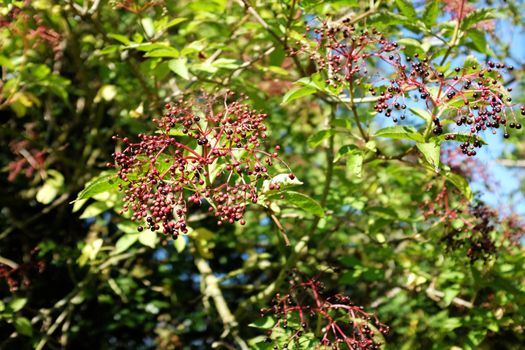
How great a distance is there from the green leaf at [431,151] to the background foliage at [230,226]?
0.82 feet

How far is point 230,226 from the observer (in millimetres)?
3654

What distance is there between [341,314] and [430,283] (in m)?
1.00

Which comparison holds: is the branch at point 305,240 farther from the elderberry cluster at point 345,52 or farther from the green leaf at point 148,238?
the green leaf at point 148,238

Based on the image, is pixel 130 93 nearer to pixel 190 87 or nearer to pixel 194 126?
pixel 190 87

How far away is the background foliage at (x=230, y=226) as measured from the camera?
2.50 m

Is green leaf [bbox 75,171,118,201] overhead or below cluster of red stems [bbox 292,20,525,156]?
below

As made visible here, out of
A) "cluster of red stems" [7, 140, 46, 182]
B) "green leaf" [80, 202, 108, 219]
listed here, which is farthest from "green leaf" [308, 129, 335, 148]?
"cluster of red stems" [7, 140, 46, 182]

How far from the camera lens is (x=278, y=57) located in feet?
8.83

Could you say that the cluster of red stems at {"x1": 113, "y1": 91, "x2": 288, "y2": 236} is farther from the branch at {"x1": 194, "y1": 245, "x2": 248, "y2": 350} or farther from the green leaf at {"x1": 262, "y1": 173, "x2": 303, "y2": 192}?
the branch at {"x1": 194, "y1": 245, "x2": 248, "y2": 350}

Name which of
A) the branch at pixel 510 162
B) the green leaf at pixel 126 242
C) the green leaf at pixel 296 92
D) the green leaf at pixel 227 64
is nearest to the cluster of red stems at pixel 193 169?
the green leaf at pixel 296 92

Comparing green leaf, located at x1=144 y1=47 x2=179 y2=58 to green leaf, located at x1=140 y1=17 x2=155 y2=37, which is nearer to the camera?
green leaf, located at x1=144 y1=47 x2=179 y2=58

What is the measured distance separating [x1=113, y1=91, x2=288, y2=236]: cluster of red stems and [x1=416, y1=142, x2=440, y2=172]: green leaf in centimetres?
42

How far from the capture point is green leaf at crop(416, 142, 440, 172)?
5.44ft

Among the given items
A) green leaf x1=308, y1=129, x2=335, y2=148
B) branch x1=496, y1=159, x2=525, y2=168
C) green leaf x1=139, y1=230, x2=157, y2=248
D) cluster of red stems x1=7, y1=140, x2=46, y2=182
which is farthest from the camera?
branch x1=496, y1=159, x2=525, y2=168
